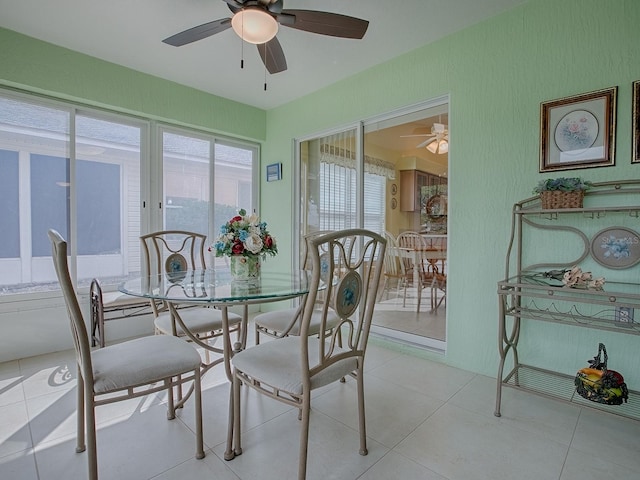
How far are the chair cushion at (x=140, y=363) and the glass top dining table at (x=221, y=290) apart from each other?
0.21 meters

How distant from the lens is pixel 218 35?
2506mm

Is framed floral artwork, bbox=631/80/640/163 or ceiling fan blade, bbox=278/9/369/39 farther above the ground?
ceiling fan blade, bbox=278/9/369/39

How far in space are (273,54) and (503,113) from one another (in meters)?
1.61

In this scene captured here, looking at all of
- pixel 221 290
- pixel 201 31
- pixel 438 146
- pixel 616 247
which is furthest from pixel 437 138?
pixel 221 290

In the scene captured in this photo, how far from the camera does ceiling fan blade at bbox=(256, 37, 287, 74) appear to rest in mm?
2105

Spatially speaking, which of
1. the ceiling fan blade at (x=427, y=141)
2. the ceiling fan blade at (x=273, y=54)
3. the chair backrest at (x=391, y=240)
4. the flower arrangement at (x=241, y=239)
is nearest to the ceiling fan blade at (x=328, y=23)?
the ceiling fan blade at (x=273, y=54)

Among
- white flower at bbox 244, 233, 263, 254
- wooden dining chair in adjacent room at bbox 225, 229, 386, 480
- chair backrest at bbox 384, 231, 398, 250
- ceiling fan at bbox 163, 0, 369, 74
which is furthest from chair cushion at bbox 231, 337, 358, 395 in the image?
chair backrest at bbox 384, 231, 398, 250

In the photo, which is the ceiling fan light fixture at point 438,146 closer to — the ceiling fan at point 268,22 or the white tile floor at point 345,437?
the ceiling fan at point 268,22

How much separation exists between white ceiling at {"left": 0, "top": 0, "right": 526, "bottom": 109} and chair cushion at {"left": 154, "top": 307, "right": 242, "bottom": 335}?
81.0 inches

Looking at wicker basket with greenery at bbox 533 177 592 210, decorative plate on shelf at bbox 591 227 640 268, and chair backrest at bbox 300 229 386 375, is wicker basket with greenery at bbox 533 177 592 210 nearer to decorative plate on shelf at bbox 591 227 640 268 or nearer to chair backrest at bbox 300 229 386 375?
decorative plate on shelf at bbox 591 227 640 268

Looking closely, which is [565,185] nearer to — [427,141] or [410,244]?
[410,244]

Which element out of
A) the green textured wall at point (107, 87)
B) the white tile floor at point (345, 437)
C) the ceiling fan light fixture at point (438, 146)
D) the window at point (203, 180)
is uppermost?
the green textured wall at point (107, 87)

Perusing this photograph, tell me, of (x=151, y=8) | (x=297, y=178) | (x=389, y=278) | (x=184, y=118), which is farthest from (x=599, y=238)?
(x=184, y=118)

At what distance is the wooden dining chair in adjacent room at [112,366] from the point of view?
1263mm
